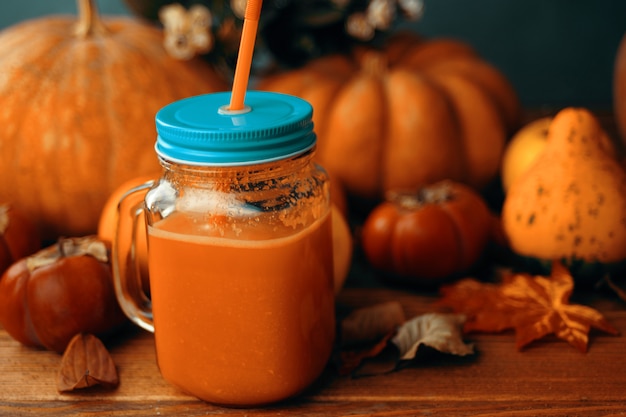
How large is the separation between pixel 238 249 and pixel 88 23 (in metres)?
0.69

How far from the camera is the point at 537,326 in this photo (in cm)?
84

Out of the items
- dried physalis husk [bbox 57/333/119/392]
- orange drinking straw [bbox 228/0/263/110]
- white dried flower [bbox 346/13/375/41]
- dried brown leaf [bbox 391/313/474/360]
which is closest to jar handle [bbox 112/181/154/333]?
dried physalis husk [bbox 57/333/119/392]

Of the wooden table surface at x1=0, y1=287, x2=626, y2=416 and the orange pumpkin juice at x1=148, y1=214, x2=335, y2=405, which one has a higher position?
the orange pumpkin juice at x1=148, y1=214, x2=335, y2=405

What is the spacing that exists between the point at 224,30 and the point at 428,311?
2.14 ft

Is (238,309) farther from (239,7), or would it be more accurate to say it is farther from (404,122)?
(239,7)

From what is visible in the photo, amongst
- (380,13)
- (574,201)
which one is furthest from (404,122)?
(574,201)

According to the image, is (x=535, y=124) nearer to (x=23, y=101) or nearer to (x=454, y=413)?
(x=454, y=413)

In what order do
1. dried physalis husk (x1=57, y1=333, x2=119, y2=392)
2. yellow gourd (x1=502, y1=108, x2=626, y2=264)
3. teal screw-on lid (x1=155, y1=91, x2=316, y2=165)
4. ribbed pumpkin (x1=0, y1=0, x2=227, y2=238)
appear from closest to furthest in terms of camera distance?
teal screw-on lid (x1=155, y1=91, x2=316, y2=165)
dried physalis husk (x1=57, y1=333, x2=119, y2=392)
yellow gourd (x1=502, y1=108, x2=626, y2=264)
ribbed pumpkin (x1=0, y1=0, x2=227, y2=238)

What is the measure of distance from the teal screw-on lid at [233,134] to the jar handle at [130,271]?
138 millimetres

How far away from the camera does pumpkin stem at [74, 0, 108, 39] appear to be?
118 cm

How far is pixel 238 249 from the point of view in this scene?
0.67m

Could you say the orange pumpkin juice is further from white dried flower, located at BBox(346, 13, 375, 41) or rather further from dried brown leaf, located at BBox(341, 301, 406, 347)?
white dried flower, located at BBox(346, 13, 375, 41)

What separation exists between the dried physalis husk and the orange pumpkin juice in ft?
0.29

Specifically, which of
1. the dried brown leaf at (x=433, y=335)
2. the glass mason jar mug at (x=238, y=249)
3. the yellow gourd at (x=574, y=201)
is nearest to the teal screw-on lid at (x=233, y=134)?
the glass mason jar mug at (x=238, y=249)
